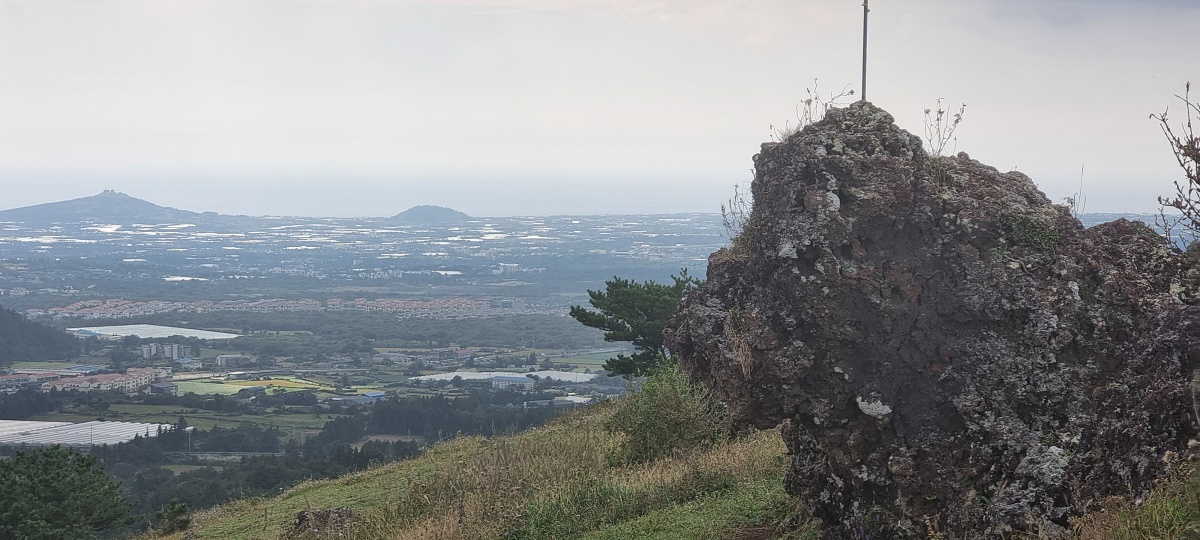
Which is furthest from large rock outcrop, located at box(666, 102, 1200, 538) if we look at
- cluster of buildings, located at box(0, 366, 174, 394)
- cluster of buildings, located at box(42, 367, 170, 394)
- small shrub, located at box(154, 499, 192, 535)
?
cluster of buildings, located at box(42, 367, 170, 394)

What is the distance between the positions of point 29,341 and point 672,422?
104 meters

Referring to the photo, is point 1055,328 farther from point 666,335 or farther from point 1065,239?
point 666,335

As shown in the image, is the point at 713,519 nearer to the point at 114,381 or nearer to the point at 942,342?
the point at 942,342

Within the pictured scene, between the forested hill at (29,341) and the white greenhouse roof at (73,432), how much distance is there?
113ft

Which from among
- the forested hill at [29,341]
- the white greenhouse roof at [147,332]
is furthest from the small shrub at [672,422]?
the white greenhouse roof at [147,332]

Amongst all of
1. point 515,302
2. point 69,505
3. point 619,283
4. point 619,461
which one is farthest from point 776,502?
point 515,302

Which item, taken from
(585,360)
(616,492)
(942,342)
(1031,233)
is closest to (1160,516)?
(942,342)

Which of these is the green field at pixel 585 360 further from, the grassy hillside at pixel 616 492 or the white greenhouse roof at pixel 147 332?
the grassy hillside at pixel 616 492

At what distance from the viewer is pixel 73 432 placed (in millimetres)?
56219

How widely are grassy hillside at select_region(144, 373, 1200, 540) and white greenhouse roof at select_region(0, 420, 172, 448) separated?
1823 inches

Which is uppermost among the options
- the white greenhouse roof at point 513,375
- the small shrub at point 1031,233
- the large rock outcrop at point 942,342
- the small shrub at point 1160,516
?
the small shrub at point 1031,233

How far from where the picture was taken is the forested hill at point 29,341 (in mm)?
93750

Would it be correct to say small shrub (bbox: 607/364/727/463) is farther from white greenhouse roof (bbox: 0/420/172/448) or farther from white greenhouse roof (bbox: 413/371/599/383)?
white greenhouse roof (bbox: 413/371/599/383)

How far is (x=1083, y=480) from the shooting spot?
4.86 meters
